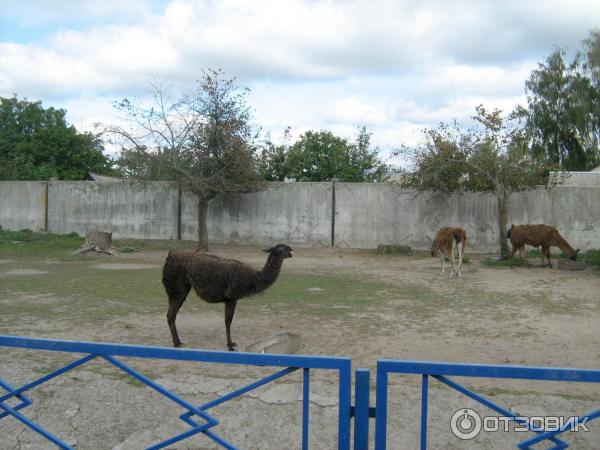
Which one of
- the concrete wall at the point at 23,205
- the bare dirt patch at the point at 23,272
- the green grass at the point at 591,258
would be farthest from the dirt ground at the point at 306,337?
the concrete wall at the point at 23,205

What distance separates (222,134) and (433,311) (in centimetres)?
1037

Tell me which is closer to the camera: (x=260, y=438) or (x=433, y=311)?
(x=260, y=438)

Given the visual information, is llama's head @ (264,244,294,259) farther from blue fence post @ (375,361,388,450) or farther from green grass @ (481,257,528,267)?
green grass @ (481,257,528,267)

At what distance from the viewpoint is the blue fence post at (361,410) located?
2.70m

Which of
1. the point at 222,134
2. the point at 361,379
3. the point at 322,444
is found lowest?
the point at 322,444

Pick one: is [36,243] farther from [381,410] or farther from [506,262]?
[381,410]

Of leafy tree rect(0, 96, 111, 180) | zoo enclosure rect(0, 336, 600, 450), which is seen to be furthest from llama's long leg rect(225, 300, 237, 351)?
leafy tree rect(0, 96, 111, 180)

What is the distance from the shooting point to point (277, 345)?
637 cm

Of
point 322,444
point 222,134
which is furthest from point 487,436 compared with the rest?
point 222,134

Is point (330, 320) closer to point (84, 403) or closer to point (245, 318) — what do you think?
point (245, 318)

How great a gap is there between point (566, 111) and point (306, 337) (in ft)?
103

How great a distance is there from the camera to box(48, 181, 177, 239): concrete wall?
826 inches

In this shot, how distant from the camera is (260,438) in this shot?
4.48 m

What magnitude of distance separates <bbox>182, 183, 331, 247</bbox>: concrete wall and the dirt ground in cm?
561
